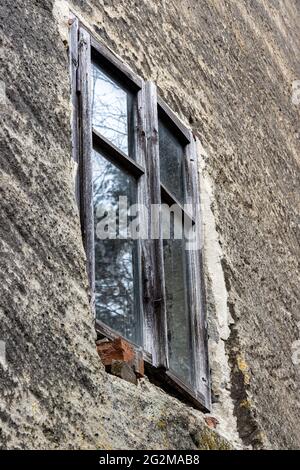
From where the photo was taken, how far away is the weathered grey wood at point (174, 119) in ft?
12.7

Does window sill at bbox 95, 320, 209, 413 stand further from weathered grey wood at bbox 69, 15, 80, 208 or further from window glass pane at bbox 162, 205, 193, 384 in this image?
weathered grey wood at bbox 69, 15, 80, 208

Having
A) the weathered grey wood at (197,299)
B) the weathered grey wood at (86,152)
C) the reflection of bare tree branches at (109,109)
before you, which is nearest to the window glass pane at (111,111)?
the reflection of bare tree branches at (109,109)

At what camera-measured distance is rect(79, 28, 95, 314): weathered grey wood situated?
3.00 meters

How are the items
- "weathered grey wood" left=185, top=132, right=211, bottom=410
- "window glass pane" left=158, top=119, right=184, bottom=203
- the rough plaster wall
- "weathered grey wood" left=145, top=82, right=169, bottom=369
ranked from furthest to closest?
1. "window glass pane" left=158, top=119, right=184, bottom=203
2. "weathered grey wood" left=185, top=132, right=211, bottom=410
3. "weathered grey wood" left=145, top=82, right=169, bottom=369
4. the rough plaster wall

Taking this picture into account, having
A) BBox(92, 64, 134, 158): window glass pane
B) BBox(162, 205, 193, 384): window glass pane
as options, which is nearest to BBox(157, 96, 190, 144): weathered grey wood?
BBox(92, 64, 134, 158): window glass pane

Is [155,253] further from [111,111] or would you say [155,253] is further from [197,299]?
[111,111]

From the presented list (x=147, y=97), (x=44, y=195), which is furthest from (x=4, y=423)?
(x=147, y=97)

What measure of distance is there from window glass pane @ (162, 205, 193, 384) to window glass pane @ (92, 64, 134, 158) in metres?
0.33

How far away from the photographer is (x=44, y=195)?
2.74 metres

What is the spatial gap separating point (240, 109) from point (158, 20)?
91 centimetres

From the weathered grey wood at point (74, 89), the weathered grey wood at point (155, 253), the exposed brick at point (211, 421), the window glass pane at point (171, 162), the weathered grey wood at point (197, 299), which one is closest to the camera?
the weathered grey wood at point (74, 89)

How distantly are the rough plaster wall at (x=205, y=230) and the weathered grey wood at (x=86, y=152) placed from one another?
0.11m

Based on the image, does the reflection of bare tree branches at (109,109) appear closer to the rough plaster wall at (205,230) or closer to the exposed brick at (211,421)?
the rough plaster wall at (205,230)

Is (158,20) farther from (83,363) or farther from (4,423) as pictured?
(4,423)
